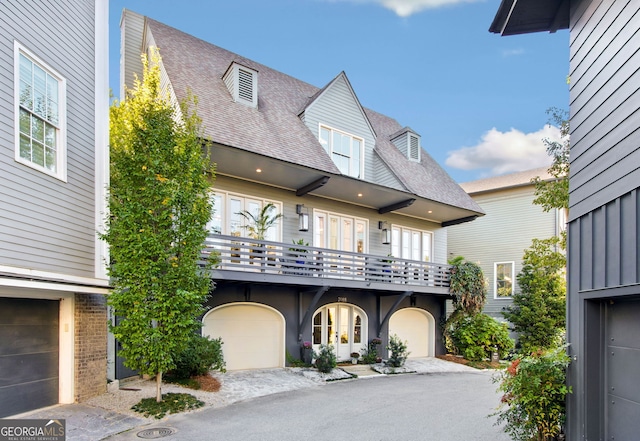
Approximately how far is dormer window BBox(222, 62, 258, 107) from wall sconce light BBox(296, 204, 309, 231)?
365 cm

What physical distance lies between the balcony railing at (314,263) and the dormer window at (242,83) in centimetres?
479

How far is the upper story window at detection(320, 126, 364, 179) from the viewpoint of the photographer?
15.2m

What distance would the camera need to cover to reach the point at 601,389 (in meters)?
5.13

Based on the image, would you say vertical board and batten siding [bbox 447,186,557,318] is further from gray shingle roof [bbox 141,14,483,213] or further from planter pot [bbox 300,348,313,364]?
planter pot [bbox 300,348,313,364]

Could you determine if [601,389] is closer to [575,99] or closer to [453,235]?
[575,99]

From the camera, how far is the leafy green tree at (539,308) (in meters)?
17.1

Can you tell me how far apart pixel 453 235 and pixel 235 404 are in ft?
55.0

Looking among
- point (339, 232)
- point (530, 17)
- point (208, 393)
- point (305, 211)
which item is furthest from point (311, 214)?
point (530, 17)

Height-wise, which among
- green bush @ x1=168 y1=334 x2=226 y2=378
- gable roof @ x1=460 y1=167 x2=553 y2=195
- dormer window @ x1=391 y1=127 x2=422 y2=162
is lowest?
green bush @ x1=168 y1=334 x2=226 y2=378

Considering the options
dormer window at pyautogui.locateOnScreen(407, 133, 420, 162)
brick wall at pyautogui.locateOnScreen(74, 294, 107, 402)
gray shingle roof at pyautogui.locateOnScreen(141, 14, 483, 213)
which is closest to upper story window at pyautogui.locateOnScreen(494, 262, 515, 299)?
gray shingle roof at pyautogui.locateOnScreen(141, 14, 483, 213)

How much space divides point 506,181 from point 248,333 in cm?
1599

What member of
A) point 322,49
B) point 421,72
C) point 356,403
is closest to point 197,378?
point 356,403

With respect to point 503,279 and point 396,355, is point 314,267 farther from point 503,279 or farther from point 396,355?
point 503,279

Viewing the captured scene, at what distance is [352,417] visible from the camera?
321 inches
